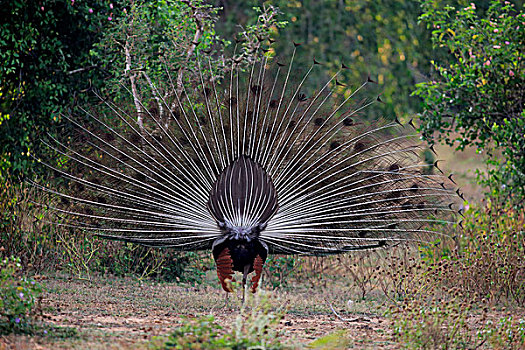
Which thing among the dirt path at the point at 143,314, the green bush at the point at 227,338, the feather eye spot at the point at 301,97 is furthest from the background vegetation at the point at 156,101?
the green bush at the point at 227,338

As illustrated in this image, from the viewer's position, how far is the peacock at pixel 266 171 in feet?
25.3

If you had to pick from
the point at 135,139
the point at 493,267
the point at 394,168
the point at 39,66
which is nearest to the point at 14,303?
the point at 135,139

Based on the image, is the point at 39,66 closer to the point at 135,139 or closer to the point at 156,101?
the point at 156,101

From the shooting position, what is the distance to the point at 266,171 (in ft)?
25.6

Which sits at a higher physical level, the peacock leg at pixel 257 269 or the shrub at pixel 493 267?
the shrub at pixel 493 267

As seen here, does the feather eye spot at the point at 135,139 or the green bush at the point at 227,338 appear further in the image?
the feather eye spot at the point at 135,139

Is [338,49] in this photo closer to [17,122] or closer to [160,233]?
[17,122]

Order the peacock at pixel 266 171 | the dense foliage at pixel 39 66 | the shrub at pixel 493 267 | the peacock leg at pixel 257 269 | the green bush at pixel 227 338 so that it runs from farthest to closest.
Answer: the dense foliage at pixel 39 66 < the shrub at pixel 493 267 < the peacock at pixel 266 171 < the peacock leg at pixel 257 269 < the green bush at pixel 227 338

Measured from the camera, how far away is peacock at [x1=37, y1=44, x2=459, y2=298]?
25.3 ft

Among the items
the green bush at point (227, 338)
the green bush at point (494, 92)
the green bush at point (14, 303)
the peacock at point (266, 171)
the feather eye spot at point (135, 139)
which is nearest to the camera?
the green bush at point (227, 338)

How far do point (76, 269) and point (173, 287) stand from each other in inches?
53.2

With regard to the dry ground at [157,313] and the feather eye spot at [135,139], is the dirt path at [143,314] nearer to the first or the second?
the dry ground at [157,313]

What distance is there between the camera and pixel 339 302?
364 inches

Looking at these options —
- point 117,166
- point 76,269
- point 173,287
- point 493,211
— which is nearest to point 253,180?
→ point 117,166
